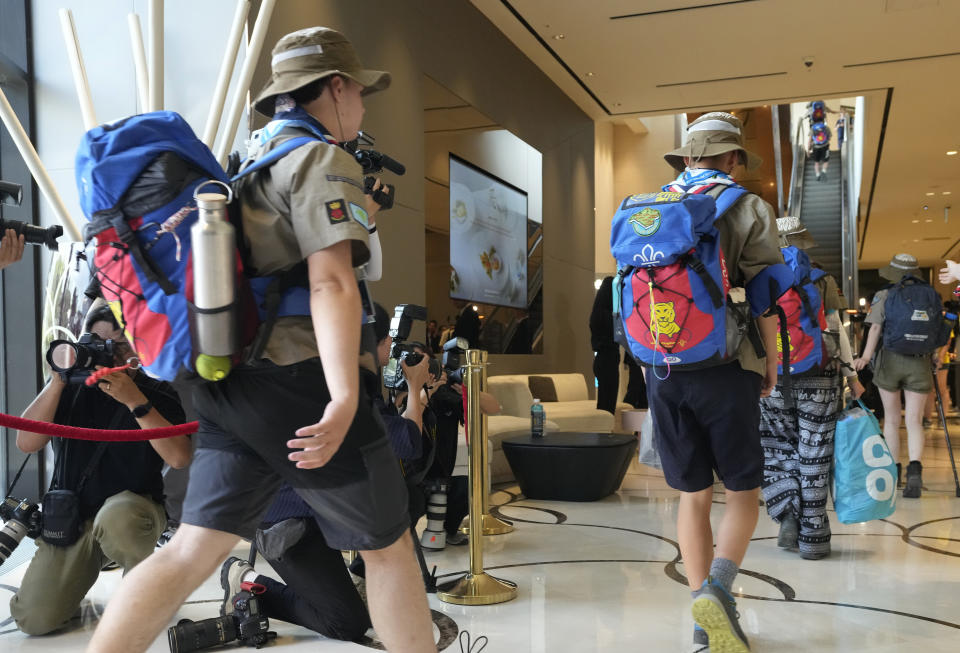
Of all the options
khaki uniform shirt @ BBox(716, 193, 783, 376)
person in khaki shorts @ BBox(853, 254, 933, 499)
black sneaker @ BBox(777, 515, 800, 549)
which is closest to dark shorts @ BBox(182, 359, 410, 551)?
khaki uniform shirt @ BBox(716, 193, 783, 376)

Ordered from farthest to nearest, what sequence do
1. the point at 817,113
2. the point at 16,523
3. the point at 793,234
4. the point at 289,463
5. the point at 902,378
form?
the point at 817,113
the point at 902,378
the point at 793,234
the point at 16,523
the point at 289,463

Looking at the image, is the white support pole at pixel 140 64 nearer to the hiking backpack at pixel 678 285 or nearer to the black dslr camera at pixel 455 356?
the black dslr camera at pixel 455 356

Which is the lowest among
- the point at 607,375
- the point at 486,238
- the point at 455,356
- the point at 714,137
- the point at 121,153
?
the point at 607,375

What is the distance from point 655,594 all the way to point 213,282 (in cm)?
234

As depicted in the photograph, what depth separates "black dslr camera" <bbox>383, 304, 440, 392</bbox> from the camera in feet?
9.81

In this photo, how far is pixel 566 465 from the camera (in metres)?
5.38

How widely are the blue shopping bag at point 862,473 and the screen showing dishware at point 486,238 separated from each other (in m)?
3.55

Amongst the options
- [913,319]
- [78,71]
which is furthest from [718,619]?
[913,319]

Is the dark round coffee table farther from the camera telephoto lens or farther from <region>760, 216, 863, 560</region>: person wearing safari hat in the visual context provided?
the camera telephoto lens

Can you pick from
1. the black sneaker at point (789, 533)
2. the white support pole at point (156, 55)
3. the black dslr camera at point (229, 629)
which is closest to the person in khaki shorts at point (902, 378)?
the black sneaker at point (789, 533)

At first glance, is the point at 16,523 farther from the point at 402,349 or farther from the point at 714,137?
the point at 714,137

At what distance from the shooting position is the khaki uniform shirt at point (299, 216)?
1.55 m

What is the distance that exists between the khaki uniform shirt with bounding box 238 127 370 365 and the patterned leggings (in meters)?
2.75

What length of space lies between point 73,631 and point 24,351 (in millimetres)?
1931
